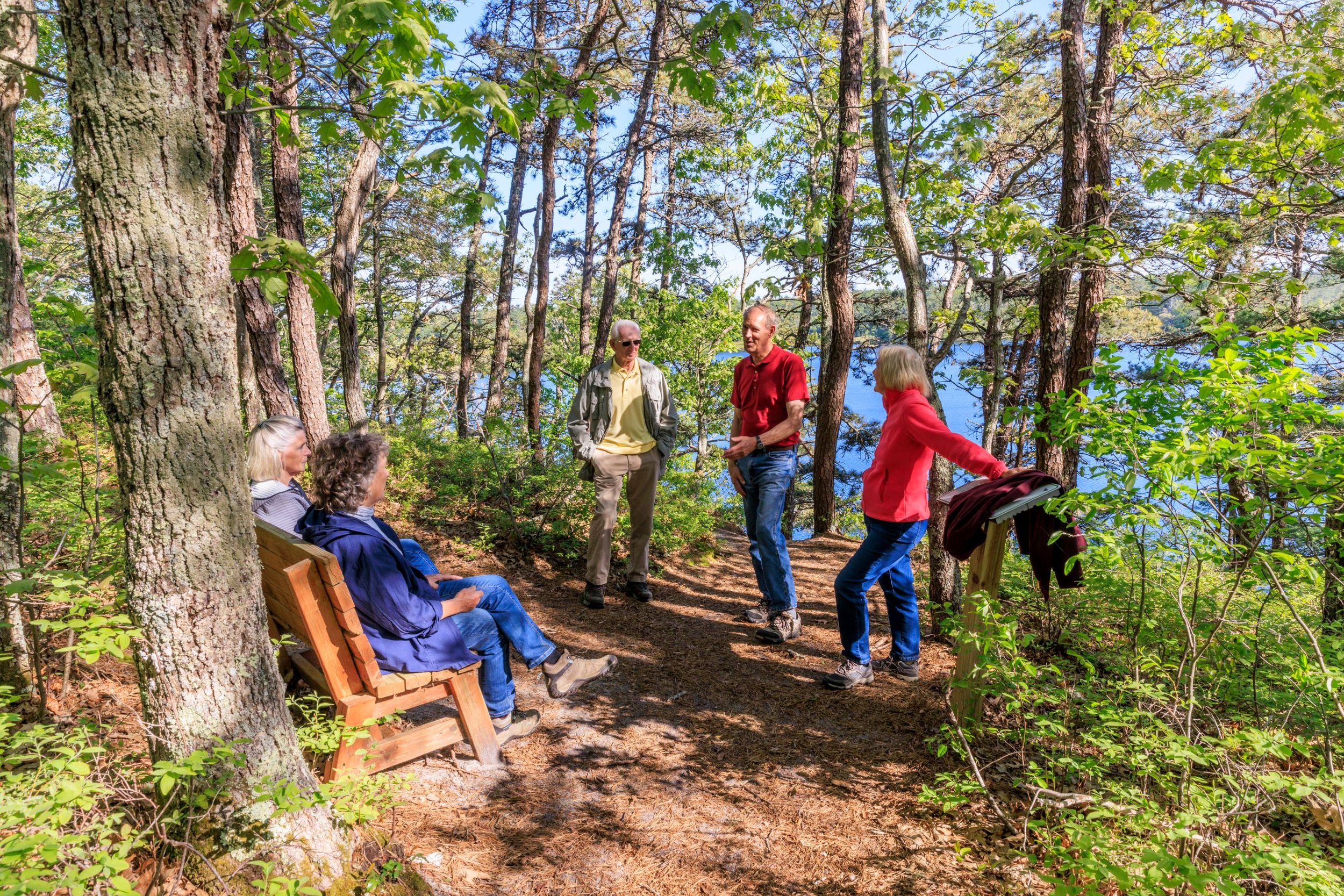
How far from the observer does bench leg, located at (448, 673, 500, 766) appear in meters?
3.08

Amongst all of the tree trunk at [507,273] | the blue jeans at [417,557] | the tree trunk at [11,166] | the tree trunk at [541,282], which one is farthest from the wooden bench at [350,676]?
the tree trunk at [507,273]

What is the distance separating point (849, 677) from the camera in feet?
13.3

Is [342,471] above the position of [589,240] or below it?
below

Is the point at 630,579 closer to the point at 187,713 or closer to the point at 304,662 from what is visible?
the point at 304,662

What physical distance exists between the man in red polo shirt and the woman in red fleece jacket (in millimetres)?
724

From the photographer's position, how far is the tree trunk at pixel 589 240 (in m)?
14.7

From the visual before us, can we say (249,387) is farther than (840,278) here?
No

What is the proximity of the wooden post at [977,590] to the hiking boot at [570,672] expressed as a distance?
1.95 meters

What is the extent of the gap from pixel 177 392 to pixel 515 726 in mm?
2223

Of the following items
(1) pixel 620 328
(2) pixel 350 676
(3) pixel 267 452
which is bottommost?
(2) pixel 350 676

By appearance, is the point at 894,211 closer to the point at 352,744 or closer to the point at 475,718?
the point at 475,718

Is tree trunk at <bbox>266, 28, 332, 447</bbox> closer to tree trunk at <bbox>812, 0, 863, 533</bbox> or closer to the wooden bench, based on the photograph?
the wooden bench

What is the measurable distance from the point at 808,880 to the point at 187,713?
6.97ft

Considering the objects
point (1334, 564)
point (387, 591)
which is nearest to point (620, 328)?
point (387, 591)
